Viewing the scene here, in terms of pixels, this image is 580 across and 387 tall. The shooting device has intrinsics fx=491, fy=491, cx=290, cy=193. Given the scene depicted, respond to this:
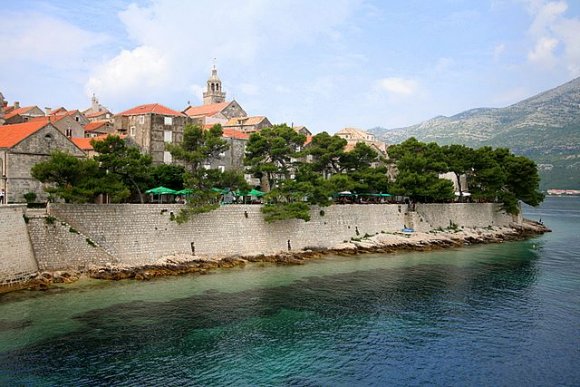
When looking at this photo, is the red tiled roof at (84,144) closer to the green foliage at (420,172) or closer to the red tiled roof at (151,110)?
the red tiled roof at (151,110)

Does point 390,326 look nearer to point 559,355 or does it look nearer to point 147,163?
point 559,355

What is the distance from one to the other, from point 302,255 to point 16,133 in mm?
23458

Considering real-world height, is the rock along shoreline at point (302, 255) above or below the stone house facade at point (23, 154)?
below

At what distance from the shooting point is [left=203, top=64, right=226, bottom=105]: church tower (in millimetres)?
94812

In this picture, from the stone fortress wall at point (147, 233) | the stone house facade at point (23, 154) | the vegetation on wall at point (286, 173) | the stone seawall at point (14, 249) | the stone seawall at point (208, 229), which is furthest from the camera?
the stone house facade at point (23, 154)

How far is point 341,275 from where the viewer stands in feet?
113

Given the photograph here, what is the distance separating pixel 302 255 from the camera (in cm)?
4044

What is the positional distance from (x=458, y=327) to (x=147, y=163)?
77.8 feet

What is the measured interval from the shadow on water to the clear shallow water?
0.07 metres

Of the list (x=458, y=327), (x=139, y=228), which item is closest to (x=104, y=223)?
(x=139, y=228)

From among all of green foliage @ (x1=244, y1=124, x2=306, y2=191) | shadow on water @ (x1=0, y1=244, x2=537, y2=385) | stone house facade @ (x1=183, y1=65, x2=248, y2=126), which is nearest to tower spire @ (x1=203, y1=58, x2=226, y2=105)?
stone house facade @ (x1=183, y1=65, x2=248, y2=126)

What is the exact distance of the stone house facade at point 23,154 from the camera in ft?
111

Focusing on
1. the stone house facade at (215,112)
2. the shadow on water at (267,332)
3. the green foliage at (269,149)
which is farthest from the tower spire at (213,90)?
the shadow on water at (267,332)

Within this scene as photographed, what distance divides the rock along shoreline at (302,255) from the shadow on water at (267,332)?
575 centimetres
